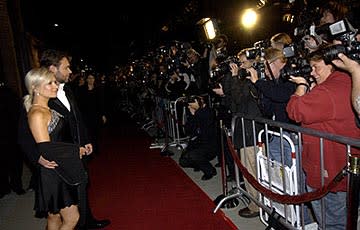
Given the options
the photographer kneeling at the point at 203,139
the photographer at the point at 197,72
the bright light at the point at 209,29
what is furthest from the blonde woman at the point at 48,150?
the bright light at the point at 209,29

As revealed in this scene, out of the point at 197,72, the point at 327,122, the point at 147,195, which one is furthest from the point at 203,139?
the point at 327,122

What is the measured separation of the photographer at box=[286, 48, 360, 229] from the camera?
2750 millimetres

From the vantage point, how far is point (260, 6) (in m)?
7.79

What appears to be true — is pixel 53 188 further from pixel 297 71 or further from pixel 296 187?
pixel 297 71

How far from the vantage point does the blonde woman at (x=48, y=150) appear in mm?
3059

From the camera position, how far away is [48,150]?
10.0 ft

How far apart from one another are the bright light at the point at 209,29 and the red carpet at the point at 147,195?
2.91m

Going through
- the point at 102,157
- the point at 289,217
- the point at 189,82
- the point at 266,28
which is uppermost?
the point at 266,28

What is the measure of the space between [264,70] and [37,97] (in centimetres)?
235

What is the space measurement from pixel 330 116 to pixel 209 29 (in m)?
5.98

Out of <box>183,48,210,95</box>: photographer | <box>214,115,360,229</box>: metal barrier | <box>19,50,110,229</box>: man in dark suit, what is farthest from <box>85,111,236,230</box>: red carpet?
<box>183,48,210,95</box>: photographer

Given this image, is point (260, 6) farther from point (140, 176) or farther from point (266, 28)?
point (140, 176)

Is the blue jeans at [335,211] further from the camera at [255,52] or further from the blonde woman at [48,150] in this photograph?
the blonde woman at [48,150]

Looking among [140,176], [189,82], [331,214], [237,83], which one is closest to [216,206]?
[237,83]
